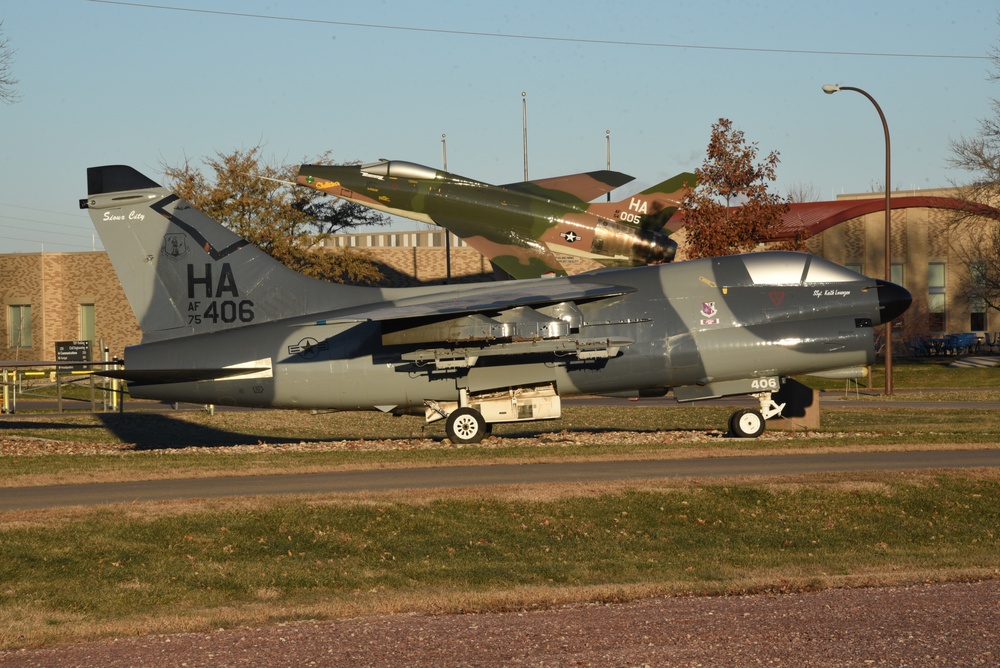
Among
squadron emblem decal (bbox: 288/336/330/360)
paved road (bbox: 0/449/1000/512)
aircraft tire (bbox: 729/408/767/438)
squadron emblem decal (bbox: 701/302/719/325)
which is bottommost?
paved road (bbox: 0/449/1000/512)

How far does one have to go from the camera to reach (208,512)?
16.0 metres

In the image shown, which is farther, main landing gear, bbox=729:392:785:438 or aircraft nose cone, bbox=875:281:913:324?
main landing gear, bbox=729:392:785:438

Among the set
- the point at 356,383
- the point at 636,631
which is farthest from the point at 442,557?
the point at 356,383

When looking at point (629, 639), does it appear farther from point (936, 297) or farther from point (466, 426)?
point (936, 297)

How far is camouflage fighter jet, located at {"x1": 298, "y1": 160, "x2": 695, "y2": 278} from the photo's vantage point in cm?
3403

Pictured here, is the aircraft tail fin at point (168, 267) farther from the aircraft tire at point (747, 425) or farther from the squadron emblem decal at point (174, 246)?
the aircraft tire at point (747, 425)

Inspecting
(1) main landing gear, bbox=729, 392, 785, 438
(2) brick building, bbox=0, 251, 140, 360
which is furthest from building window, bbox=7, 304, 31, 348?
(1) main landing gear, bbox=729, 392, 785, 438

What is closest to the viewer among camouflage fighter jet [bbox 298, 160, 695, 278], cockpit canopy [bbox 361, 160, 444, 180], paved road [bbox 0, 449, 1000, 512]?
paved road [bbox 0, 449, 1000, 512]

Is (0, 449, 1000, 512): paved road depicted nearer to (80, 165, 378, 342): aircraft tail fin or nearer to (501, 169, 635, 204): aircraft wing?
(80, 165, 378, 342): aircraft tail fin

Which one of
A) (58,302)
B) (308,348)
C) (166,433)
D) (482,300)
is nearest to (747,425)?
(482,300)

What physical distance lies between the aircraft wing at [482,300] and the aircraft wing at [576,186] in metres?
10.3

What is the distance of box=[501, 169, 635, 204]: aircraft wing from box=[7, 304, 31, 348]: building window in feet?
133

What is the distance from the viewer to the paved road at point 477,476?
18.0m

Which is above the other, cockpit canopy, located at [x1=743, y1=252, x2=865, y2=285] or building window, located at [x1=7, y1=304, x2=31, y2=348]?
building window, located at [x1=7, y1=304, x2=31, y2=348]
